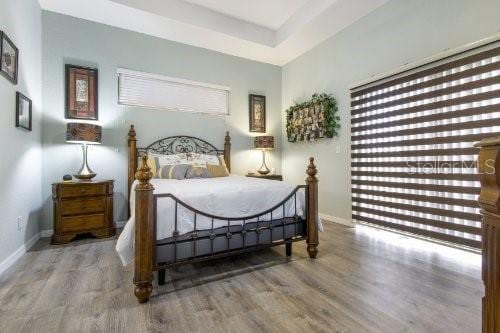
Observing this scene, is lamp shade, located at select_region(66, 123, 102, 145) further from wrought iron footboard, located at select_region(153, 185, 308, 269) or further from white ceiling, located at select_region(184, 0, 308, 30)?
white ceiling, located at select_region(184, 0, 308, 30)

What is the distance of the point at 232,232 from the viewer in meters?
2.16

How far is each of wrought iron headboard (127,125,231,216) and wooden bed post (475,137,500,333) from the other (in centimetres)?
381

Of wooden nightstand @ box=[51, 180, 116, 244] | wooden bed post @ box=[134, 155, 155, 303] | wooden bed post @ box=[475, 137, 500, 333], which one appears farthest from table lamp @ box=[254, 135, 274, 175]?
wooden bed post @ box=[475, 137, 500, 333]

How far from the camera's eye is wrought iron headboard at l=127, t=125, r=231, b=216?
12.2 ft

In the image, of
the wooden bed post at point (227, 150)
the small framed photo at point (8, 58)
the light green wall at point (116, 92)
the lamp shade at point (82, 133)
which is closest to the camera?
the small framed photo at point (8, 58)

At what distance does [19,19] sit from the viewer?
2607 mm

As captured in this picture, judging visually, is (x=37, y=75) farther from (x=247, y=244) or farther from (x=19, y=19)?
(x=247, y=244)

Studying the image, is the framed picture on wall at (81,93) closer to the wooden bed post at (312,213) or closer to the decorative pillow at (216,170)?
the decorative pillow at (216,170)

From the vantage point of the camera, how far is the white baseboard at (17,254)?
220cm

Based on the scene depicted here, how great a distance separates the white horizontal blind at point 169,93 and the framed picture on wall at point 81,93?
0.34 m

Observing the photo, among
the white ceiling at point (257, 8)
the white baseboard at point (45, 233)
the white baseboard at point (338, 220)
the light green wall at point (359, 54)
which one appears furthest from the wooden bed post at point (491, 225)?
the white baseboard at point (45, 233)

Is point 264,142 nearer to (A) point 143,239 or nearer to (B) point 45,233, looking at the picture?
(A) point 143,239

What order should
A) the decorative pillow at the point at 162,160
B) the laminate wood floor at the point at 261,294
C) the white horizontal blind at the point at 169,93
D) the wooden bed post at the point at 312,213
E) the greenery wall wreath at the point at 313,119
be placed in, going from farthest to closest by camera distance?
the greenery wall wreath at the point at 313,119 < the white horizontal blind at the point at 169,93 < the decorative pillow at the point at 162,160 < the wooden bed post at the point at 312,213 < the laminate wood floor at the point at 261,294

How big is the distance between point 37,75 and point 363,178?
14.5 feet
